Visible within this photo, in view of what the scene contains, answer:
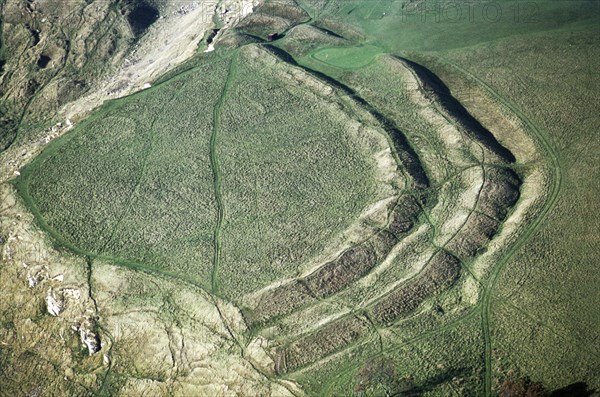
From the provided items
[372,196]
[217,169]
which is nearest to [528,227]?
[372,196]

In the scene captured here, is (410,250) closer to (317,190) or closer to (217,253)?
(317,190)

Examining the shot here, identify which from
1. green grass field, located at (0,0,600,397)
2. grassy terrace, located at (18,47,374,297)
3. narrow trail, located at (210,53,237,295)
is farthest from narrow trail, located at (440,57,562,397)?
narrow trail, located at (210,53,237,295)

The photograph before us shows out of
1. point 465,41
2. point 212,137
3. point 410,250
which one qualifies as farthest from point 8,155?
point 465,41

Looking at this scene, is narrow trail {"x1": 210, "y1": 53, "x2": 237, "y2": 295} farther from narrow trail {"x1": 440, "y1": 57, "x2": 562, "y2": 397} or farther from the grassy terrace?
narrow trail {"x1": 440, "y1": 57, "x2": 562, "y2": 397}

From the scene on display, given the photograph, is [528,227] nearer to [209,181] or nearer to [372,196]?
[372,196]

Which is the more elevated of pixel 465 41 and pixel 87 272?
pixel 87 272

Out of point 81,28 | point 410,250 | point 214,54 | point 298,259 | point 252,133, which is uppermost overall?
point 81,28
